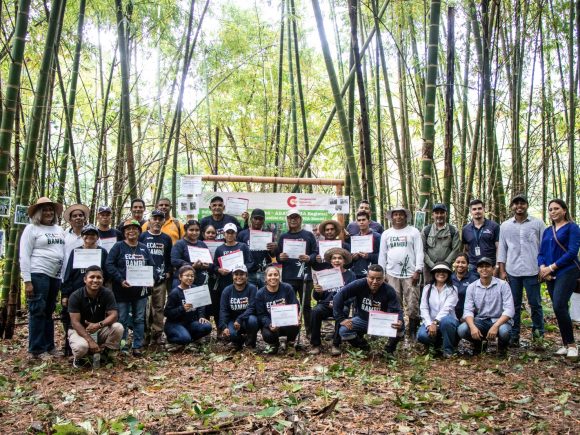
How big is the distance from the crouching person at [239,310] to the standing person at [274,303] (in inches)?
3.6

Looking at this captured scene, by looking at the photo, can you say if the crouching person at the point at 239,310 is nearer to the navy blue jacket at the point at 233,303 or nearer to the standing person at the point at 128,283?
the navy blue jacket at the point at 233,303

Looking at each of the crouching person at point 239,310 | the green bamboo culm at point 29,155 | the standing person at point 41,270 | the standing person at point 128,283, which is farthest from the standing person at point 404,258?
the green bamboo culm at point 29,155

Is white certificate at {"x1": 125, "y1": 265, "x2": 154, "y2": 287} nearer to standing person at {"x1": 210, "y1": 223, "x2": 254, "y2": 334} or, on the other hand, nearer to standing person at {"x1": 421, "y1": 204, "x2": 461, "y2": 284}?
standing person at {"x1": 210, "y1": 223, "x2": 254, "y2": 334}

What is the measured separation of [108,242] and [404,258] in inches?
120

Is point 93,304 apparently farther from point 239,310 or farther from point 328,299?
point 328,299

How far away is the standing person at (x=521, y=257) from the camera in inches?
212

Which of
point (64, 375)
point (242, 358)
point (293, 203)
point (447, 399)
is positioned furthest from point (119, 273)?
point (447, 399)

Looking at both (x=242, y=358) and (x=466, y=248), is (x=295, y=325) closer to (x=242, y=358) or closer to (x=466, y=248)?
(x=242, y=358)

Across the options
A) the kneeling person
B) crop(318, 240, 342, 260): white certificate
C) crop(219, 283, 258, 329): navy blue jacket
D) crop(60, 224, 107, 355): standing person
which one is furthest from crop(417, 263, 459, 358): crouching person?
crop(60, 224, 107, 355): standing person

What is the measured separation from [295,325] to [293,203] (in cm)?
198

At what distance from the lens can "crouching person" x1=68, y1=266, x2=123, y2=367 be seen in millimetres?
4840

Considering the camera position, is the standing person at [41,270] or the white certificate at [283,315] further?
the white certificate at [283,315]

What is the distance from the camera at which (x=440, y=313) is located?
525 cm

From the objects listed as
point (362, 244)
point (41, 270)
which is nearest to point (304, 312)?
point (362, 244)
